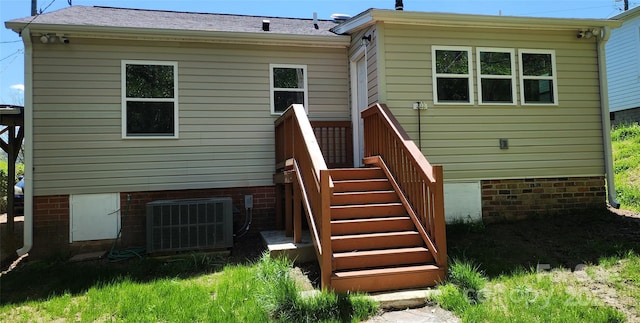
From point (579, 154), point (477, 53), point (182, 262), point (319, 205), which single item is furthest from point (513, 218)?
point (182, 262)

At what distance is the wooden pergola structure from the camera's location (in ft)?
20.7

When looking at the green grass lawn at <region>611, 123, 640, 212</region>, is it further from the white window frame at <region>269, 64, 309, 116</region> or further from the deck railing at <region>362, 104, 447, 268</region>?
the white window frame at <region>269, 64, 309, 116</region>

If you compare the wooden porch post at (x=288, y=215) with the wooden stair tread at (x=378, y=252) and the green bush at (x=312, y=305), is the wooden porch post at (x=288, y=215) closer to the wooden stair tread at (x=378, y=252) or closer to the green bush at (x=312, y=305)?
the wooden stair tread at (x=378, y=252)

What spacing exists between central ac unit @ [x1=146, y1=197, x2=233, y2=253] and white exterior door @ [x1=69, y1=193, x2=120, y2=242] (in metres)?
1.19

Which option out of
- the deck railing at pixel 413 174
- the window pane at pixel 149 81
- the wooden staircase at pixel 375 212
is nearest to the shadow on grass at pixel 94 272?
the wooden staircase at pixel 375 212

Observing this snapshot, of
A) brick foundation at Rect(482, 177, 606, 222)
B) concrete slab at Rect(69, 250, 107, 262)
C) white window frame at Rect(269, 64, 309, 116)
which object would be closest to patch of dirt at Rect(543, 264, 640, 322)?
brick foundation at Rect(482, 177, 606, 222)

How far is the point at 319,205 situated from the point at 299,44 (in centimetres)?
393

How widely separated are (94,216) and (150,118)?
180cm

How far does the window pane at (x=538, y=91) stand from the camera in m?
6.89

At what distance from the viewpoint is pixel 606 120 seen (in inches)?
275

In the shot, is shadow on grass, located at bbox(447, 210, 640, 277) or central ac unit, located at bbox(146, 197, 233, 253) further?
central ac unit, located at bbox(146, 197, 233, 253)

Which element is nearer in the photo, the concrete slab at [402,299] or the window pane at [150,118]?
the concrete slab at [402,299]

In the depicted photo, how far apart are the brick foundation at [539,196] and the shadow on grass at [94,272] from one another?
3905 mm

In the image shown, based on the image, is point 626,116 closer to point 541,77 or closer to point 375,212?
point 541,77
